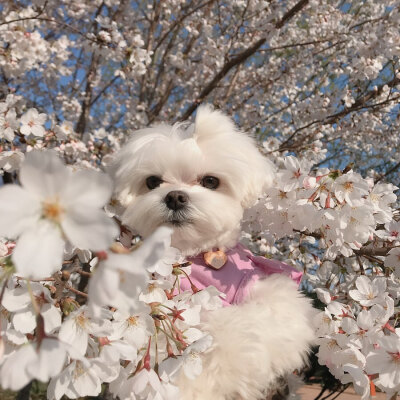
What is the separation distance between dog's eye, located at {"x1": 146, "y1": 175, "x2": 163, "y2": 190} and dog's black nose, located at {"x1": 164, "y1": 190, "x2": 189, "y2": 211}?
211 mm

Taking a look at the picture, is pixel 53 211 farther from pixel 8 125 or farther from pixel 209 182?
pixel 8 125

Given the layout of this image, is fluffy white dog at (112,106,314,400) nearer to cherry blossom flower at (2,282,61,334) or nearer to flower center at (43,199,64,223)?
cherry blossom flower at (2,282,61,334)

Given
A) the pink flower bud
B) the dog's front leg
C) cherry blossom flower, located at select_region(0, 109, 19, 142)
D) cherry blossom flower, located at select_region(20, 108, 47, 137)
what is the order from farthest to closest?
cherry blossom flower, located at select_region(20, 108, 47, 137)
cherry blossom flower, located at select_region(0, 109, 19, 142)
the pink flower bud
the dog's front leg

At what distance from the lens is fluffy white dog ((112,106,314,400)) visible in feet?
4.22

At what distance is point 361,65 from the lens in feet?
11.2

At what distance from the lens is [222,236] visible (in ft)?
5.31

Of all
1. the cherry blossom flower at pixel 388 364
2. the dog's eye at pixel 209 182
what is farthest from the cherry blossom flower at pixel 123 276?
the dog's eye at pixel 209 182

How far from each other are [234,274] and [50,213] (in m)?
1.11

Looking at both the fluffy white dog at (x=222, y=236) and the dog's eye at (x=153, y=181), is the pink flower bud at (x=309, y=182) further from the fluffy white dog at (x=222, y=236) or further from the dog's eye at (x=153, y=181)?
the dog's eye at (x=153, y=181)

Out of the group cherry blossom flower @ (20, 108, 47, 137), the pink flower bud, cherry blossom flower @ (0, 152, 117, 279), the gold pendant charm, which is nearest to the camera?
cherry blossom flower @ (0, 152, 117, 279)

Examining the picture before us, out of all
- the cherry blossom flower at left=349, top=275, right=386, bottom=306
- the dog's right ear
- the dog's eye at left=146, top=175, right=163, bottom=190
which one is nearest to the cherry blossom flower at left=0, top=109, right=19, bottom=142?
the dog's eye at left=146, top=175, right=163, bottom=190

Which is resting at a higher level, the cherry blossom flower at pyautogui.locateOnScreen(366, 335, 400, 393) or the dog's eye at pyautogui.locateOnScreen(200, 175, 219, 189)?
the cherry blossom flower at pyautogui.locateOnScreen(366, 335, 400, 393)

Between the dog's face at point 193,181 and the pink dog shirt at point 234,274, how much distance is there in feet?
0.28

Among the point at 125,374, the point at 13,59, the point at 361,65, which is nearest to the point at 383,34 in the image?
the point at 361,65
